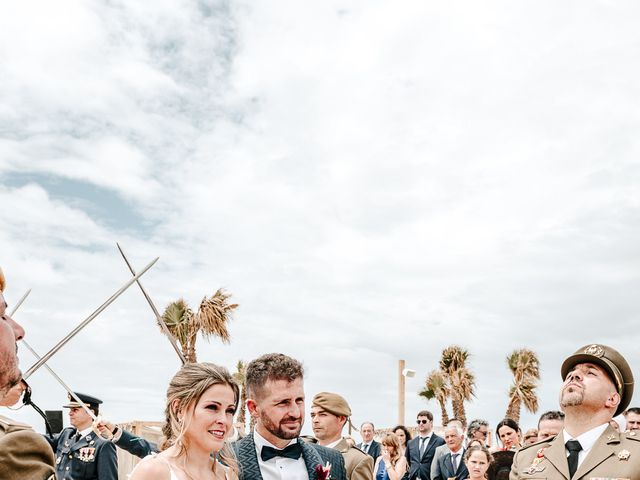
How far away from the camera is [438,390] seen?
2980 centimetres

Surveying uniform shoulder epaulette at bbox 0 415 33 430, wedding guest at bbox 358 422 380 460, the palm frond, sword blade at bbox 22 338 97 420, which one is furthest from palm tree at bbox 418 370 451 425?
uniform shoulder epaulette at bbox 0 415 33 430

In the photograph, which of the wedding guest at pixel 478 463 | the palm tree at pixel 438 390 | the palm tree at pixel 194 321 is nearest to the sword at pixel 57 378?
the wedding guest at pixel 478 463

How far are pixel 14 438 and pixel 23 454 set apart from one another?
0.05 meters

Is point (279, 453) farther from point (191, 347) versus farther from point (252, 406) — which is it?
point (191, 347)

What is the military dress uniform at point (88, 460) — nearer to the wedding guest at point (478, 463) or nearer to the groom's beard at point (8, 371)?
the wedding guest at point (478, 463)

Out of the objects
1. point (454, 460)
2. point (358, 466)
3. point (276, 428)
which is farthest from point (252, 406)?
point (454, 460)

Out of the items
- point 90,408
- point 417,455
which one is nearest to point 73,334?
point 90,408

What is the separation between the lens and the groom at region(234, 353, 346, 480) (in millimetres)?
4004

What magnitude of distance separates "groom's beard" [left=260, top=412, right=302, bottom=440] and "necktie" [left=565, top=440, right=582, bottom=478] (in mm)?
2056

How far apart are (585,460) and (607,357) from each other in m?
A: 0.73

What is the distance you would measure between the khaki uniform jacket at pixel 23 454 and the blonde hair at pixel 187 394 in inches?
67.6

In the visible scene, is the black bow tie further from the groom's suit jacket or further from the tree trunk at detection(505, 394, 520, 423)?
the tree trunk at detection(505, 394, 520, 423)

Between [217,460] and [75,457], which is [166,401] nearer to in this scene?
[217,460]

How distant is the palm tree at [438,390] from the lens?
2964cm
